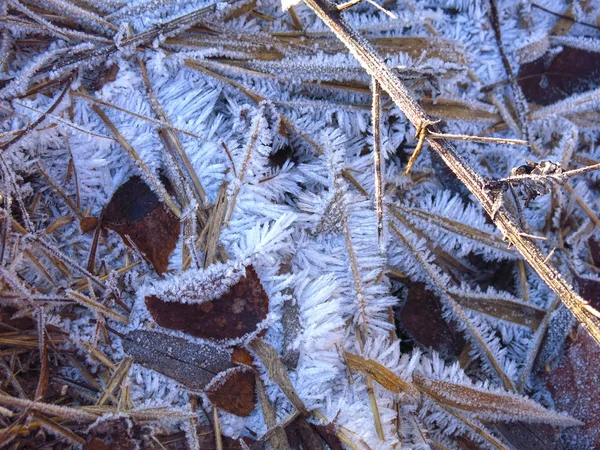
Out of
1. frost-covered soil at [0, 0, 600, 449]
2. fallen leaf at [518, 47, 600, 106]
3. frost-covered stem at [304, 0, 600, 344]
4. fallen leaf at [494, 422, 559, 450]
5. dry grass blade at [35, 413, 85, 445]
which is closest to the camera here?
frost-covered stem at [304, 0, 600, 344]

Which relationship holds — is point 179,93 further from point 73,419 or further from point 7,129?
point 73,419

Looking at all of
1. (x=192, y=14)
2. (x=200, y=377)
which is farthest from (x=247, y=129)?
(x=200, y=377)

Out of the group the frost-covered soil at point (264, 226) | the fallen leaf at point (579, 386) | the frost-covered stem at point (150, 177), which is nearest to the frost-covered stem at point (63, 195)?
the frost-covered soil at point (264, 226)

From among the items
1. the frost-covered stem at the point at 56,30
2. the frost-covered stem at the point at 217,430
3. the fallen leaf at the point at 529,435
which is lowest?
the fallen leaf at the point at 529,435

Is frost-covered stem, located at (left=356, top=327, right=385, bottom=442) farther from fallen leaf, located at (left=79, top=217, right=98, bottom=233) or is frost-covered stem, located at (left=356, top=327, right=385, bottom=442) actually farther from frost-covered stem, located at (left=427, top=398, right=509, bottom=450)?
fallen leaf, located at (left=79, top=217, right=98, bottom=233)

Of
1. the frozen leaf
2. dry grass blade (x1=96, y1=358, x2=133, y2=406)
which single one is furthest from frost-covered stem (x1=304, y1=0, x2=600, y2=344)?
dry grass blade (x1=96, y1=358, x2=133, y2=406)

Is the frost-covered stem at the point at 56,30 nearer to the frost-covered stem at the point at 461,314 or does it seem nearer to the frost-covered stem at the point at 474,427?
the frost-covered stem at the point at 461,314

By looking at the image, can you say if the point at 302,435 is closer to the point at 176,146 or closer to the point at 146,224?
the point at 146,224
